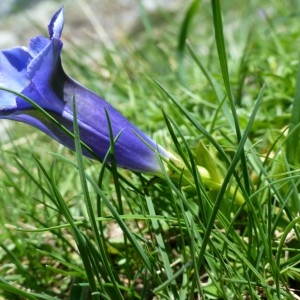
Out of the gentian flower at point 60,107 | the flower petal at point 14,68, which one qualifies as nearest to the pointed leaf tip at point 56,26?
the gentian flower at point 60,107

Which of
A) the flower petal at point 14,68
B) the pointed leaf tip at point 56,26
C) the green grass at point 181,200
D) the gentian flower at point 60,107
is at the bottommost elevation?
the green grass at point 181,200

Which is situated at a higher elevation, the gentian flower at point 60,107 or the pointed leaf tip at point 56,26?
the pointed leaf tip at point 56,26

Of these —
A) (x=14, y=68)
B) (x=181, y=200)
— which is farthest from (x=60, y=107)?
(x=181, y=200)

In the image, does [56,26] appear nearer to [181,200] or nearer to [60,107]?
[60,107]

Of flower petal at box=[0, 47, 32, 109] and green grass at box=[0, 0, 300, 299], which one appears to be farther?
flower petal at box=[0, 47, 32, 109]

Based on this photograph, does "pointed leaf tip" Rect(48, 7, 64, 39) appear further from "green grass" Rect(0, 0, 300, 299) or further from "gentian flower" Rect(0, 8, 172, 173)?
"green grass" Rect(0, 0, 300, 299)

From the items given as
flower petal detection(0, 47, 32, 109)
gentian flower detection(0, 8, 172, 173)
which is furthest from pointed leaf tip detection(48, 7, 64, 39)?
flower petal detection(0, 47, 32, 109)

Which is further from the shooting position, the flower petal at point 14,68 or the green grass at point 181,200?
the flower petal at point 14,68

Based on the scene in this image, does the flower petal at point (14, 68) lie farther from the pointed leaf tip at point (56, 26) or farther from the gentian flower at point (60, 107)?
the pointed leaf tip at point (56, 26)
